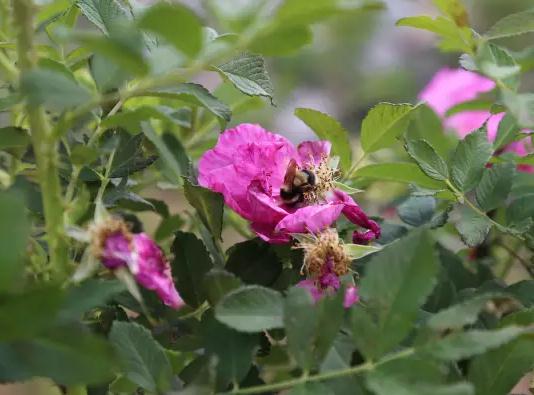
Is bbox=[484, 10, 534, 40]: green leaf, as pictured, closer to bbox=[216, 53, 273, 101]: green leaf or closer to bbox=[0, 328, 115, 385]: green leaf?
bbox=[216, 53, 273, 101]: green leaf

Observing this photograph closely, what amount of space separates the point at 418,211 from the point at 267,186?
4.9 inches

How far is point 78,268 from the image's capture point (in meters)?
0.29

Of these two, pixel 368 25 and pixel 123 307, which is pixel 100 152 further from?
pixel 368 25

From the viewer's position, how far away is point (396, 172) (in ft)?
1.42

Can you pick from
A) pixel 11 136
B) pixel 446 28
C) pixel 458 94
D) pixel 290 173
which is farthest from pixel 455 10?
pixel 458 94

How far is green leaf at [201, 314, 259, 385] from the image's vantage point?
307 mm

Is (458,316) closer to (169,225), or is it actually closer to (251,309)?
(251,309)

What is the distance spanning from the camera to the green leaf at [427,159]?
1.27 feet

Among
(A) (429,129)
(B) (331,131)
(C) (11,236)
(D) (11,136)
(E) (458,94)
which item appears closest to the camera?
(C) (11,236)

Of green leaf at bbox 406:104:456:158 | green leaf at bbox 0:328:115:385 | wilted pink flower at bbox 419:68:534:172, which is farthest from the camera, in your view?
wilted pink flower at bbox 419:68:534:172

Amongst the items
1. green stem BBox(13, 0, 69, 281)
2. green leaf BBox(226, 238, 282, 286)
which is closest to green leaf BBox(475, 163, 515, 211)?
green leaf BBox(226, 238, 282, 286)

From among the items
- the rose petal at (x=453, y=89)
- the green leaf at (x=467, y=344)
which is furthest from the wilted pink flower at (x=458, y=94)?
the green leaf at (x=467, y=344)

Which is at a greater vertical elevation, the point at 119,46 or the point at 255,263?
the point at 119,46

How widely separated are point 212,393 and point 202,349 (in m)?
0.04
